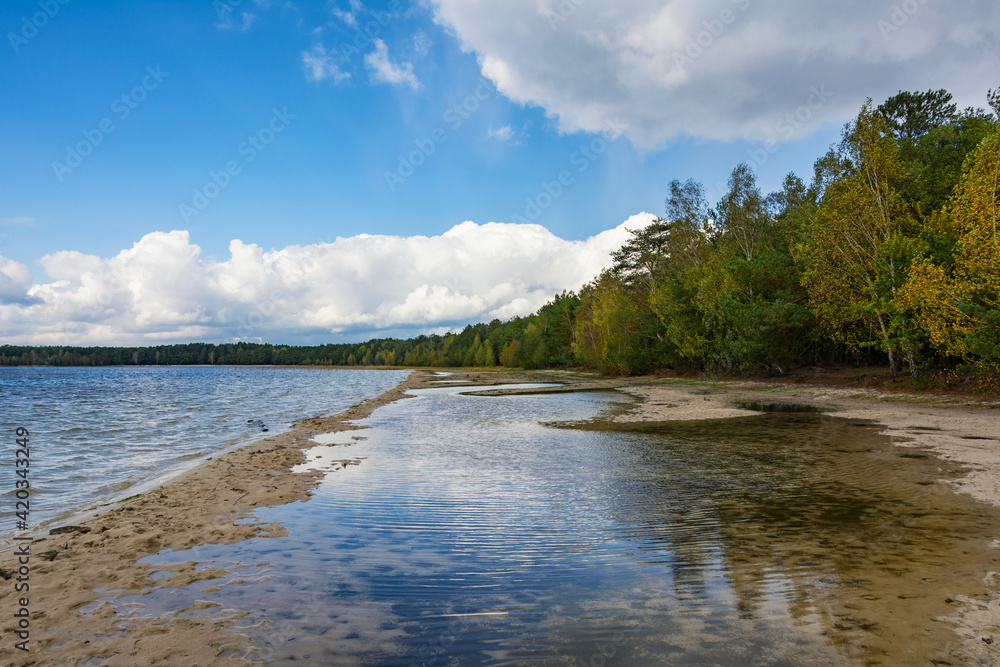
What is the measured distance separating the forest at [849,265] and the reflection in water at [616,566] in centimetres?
1732

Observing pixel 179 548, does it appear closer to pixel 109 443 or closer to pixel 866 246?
pixel 109 443

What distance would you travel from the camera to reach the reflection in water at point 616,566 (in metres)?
4.61

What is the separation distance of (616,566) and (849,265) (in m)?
36.3

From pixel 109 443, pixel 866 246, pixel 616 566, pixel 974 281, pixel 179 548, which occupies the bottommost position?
pixel 109 443

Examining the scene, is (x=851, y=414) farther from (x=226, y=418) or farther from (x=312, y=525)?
(x=226, y=418)

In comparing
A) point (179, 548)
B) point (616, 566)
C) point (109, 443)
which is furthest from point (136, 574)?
point (109, 443)

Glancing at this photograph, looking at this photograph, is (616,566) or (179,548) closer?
(616,566)

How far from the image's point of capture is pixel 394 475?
41.9 ft

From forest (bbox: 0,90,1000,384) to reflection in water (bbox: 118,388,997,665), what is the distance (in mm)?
17321

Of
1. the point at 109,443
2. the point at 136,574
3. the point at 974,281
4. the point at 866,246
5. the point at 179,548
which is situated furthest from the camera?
the point at 866,246

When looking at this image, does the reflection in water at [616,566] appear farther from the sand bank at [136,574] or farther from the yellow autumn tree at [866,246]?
the yellow autumn tree at [866,246]

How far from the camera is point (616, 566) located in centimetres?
659

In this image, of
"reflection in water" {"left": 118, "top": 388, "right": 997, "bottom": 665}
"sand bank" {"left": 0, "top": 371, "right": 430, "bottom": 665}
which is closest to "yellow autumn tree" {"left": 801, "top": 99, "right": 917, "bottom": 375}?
"reflection in water" {"left": 118, "top": 388, "right": 997, "bottom": 665}

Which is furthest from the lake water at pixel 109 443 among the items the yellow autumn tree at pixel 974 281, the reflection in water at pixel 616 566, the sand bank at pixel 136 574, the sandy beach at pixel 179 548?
the yellow autumn tree at pixel 974 281
